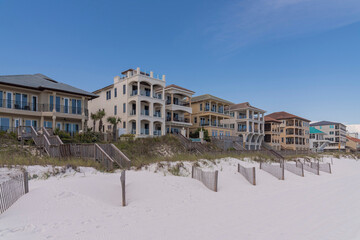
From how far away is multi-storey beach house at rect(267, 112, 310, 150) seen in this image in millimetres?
77188

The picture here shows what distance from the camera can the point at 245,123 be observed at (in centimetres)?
6084

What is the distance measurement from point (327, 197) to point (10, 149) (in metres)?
22.1

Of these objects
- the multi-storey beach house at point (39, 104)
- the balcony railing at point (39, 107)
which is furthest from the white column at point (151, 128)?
the balcony railing at point (39, 107)

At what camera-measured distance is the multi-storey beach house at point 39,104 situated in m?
29.8

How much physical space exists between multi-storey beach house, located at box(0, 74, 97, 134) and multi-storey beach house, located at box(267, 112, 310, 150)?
202ft

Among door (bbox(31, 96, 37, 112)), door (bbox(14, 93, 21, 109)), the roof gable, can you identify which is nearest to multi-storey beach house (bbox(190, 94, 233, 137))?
the roof gable

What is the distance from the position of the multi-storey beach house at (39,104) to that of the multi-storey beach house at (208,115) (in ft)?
81.8

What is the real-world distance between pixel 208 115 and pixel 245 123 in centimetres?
1144

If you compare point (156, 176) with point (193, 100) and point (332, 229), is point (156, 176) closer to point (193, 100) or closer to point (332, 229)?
point (332, 229)

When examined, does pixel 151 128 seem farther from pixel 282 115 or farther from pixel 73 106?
pixel 282 115

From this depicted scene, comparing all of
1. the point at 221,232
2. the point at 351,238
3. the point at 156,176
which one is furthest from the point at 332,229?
the point at 156,176

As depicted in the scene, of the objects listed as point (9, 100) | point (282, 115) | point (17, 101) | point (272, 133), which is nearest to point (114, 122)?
point (17, 101)

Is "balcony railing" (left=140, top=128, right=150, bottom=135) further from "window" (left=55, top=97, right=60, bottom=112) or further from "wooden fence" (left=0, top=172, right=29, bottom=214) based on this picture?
"wooden fence" (left=0, top=172, right=29, bottom=214)

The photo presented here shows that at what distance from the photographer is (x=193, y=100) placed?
56.7 meters
